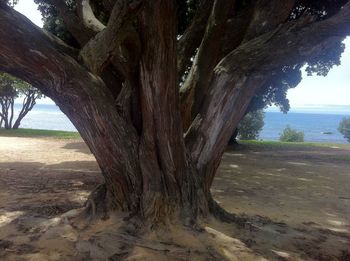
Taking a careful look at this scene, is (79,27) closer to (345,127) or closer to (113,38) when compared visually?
(113,38)

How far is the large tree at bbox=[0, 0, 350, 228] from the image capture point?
4.30 m

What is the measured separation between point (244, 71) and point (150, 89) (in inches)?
49.2

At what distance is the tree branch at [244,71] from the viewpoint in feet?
15.9

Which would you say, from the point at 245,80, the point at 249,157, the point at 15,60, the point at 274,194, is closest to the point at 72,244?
the point at 15,60

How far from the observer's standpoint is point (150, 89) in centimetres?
462

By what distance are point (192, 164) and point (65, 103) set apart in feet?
5.59

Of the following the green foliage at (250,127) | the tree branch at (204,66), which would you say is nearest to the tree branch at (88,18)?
the tree branch at (204,66)

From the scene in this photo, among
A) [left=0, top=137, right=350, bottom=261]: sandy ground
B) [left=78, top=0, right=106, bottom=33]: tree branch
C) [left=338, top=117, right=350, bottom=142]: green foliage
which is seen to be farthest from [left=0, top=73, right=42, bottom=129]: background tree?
[left=338, top=117, right=350, bottom=142]: green foliage

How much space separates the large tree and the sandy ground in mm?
554

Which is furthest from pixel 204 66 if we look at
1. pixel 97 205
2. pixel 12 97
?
pixel 12 97

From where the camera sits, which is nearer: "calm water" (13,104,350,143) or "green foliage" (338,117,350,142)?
"green foliage" (338,117,350,142)

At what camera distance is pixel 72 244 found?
428 centimetres

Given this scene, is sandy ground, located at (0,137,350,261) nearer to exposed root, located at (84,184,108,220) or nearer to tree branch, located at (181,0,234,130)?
exposed root, located at (84,184,108,220)

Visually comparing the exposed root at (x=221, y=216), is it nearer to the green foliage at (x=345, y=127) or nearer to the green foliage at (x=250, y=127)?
the green foliage at (x=250, y=127)
